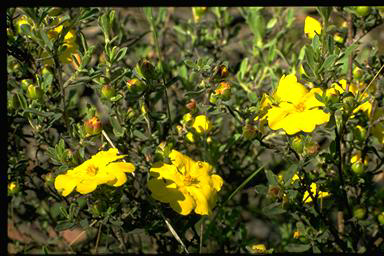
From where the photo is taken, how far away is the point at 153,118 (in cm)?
170

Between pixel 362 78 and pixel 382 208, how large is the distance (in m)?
0.51

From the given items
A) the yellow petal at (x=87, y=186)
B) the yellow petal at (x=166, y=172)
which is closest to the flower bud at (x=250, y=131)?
the yellow petal at (x=166, y=172)

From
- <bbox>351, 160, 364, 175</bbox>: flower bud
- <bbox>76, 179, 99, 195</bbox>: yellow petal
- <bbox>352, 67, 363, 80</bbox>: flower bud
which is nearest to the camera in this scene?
<bbox>76, 179, 99, 195</bbox>: yellow petal

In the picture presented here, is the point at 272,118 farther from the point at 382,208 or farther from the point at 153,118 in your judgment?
the point at 382,208

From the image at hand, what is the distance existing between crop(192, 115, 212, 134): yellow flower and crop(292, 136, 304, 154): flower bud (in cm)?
34

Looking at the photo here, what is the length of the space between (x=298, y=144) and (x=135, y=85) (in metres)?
0.48

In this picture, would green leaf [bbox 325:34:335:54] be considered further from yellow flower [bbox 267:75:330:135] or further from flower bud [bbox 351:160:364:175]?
flower bud [bbox 351:160:364:175]

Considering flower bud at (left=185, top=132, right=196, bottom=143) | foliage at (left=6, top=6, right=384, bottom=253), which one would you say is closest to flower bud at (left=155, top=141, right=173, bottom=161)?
foliage at (left=6, top=6, right=384, bottom=253)

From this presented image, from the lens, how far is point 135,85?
1.54 m

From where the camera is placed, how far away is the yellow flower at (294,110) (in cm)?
141

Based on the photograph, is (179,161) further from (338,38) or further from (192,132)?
(338,38)

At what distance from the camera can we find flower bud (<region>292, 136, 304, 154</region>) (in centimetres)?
142

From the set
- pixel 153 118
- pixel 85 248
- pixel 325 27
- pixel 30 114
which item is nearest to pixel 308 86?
pixel 325 27

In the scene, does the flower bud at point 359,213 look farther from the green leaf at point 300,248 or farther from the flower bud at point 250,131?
the flower bud at point 250,131
